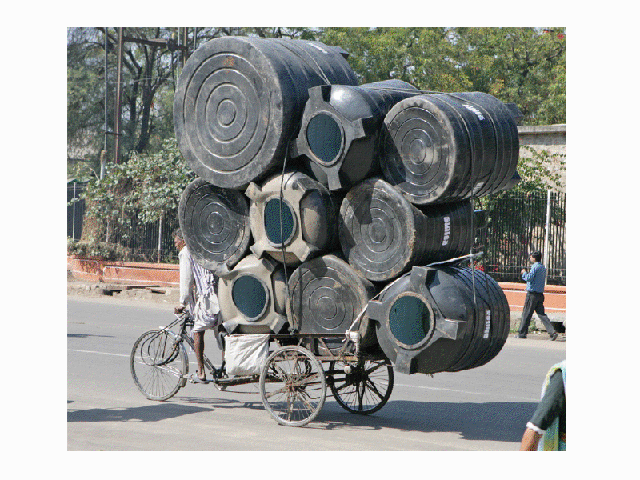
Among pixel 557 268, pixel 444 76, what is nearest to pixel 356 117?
pixel 557 268

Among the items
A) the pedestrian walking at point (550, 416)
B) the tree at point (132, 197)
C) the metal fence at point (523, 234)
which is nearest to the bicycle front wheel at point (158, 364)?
the pedestrian walking at point (550, 416)

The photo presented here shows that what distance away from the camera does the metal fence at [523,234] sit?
55.2 ft

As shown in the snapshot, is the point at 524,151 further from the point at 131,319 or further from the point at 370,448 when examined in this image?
the point at 370,448

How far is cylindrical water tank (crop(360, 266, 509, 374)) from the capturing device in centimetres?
671

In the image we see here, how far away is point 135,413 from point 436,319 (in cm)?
314

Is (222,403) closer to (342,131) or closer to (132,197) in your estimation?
(342,131)

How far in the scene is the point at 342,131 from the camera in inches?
276

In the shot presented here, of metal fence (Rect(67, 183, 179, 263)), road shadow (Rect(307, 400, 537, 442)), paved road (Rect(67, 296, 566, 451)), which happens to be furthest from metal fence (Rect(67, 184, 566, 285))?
metal fence (Rect(67, 183, 179, 263))

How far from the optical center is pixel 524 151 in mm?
19953

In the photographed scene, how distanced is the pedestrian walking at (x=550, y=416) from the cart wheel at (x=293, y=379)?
333 centimetres

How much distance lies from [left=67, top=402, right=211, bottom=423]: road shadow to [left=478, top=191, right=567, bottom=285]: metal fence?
383 inches

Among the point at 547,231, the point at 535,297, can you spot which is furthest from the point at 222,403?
the point at 547,231

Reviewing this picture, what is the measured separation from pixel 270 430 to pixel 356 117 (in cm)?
281

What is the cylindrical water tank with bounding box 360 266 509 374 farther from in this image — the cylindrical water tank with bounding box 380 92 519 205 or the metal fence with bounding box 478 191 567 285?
the metal fence with bounding box 478 191 567 285
